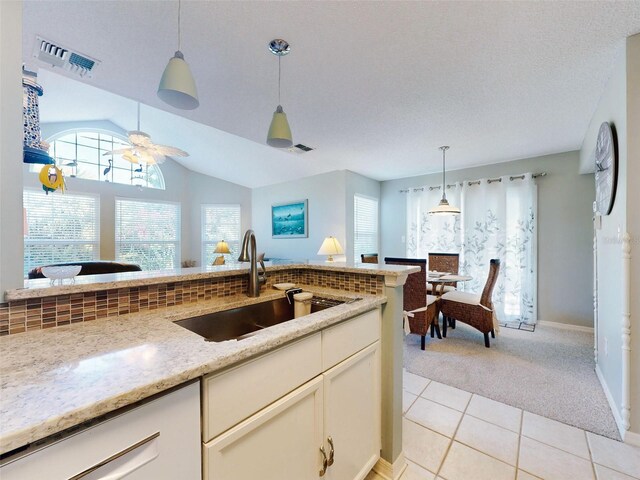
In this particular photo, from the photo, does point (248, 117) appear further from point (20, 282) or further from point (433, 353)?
point (433, 353)

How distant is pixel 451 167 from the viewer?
174 inches

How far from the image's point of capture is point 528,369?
2.53 meters

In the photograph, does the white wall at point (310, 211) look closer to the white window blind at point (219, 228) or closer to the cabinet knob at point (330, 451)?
the white window blind at point (219, 228)

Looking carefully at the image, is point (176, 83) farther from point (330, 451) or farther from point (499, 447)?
point (499, 447)

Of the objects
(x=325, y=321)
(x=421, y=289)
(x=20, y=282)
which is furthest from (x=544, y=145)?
(x=20, y=282)

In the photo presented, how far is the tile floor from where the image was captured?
147cm

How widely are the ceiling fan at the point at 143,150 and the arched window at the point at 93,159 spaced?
1.62 m

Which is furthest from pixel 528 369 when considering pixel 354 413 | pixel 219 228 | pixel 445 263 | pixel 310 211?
pixel 219 228

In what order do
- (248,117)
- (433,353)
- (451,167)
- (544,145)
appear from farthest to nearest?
1. (451,167)
2. (544,145)
3. (433,353)
4. (248,117)

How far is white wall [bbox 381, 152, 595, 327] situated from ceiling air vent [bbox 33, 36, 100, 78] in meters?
4.93

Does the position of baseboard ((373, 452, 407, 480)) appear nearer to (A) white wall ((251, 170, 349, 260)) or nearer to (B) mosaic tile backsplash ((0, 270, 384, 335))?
(B) mosaic tile backsplash ((0, 270, 384, 335))

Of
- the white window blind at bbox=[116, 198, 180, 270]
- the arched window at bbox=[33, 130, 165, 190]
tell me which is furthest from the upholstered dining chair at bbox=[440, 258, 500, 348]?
the arched window at bbox=[33, 130, 165, 190]

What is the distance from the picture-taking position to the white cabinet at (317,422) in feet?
2.62

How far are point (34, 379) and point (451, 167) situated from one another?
16.2ft
